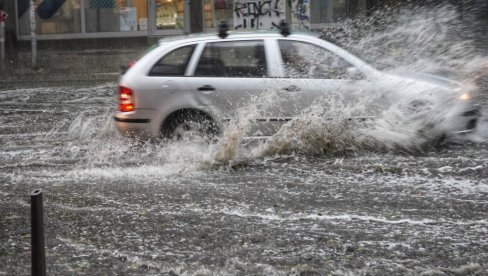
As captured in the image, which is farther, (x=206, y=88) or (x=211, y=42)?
(x=211, y=42)

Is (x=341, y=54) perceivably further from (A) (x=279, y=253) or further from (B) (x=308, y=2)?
(B) (x=308, y=2)

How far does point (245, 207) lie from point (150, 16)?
1776cm

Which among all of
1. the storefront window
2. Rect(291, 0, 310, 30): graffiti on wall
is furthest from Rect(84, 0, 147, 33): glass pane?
Rect(291, 0, 310, 30): graffiti on wall

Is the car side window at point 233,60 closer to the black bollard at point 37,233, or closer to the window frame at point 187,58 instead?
the window frame at point 187,58

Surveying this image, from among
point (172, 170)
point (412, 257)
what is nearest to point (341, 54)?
point (172, 170)

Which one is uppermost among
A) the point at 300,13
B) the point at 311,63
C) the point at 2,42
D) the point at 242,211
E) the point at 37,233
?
the point at 300,13

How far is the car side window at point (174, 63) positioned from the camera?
8500 millimetres

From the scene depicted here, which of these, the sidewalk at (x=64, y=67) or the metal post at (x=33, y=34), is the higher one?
the metal post at (x=33, y=34)

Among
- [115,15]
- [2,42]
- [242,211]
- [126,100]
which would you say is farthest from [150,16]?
[242,211]

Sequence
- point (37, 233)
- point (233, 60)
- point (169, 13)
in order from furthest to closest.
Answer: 1. point (169, 13)
2. point (233, 60)
3. point (37, 233)

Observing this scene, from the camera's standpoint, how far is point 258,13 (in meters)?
22.8

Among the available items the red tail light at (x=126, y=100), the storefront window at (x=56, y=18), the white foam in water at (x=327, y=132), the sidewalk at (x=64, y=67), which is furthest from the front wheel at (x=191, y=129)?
the storefront window at (x=56, y=18)

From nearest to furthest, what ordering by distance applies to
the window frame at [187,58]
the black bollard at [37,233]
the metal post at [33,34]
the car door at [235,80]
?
the black bollard at [37,233] < the car door at [235,80] < the window frame at [187,58] < the metal post at [33,34]

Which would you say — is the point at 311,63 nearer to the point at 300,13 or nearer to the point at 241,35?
the point at 241,35
